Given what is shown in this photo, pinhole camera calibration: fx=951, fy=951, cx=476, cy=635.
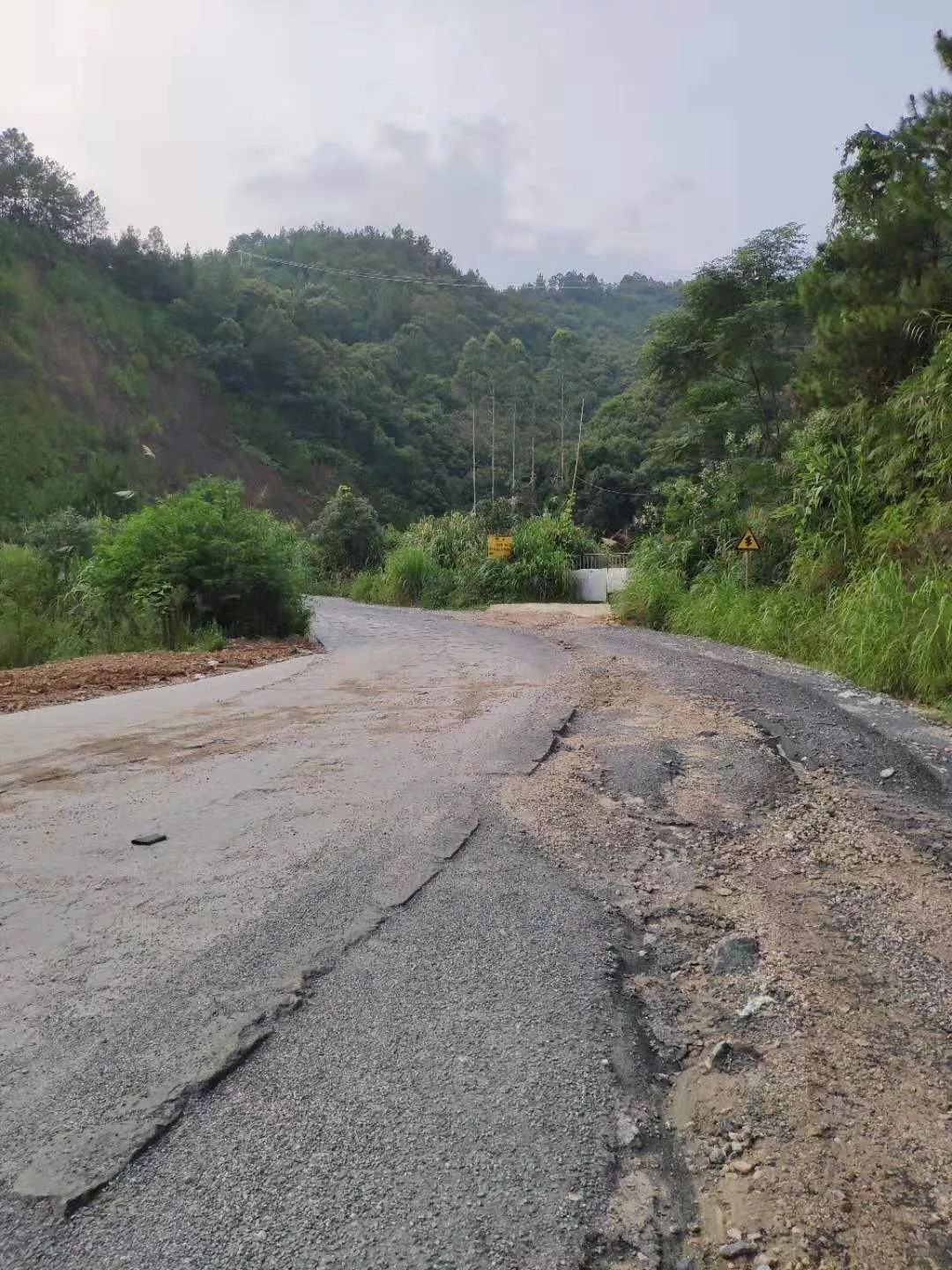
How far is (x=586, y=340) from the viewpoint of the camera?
3209 inches

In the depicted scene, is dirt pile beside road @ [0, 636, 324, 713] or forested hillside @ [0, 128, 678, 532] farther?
forested hillside @ [0, 128, 678, 532]

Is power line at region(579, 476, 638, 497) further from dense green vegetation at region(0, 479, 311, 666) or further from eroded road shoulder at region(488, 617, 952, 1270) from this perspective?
eroded road shoulder at region(488, 617, 952, 1270)

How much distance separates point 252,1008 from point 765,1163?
4.27ft

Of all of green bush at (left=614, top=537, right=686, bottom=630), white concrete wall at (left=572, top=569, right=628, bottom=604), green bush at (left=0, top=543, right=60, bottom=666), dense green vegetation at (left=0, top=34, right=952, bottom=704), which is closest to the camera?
green bush at (left=0, top=543, right=60, bottom=666)

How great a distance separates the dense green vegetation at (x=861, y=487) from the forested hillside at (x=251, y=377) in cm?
2689

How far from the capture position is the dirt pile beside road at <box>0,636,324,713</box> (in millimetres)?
7984

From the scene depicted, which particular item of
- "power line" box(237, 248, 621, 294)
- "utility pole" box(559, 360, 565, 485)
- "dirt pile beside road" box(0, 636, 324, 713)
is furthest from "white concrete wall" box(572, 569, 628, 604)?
"power line" box(237, 248, 621, 294)

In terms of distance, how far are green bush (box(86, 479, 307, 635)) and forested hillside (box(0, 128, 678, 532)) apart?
24.1 meters

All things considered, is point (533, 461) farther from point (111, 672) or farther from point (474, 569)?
point (111, 672)

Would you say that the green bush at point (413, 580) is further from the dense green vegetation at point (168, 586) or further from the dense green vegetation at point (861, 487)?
the dense green vegetation at point (168, 586)

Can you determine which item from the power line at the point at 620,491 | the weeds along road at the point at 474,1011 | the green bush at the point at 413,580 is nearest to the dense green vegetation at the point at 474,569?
the green bush at the point at 413,580

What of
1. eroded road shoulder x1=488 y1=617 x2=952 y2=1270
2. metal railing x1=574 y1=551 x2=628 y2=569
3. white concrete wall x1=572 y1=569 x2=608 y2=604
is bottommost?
white concrete wall x1=572 y1=569 x2=608 y2=604

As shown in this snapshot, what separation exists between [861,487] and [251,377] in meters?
53.8

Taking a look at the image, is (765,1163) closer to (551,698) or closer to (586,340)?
(551,698)
